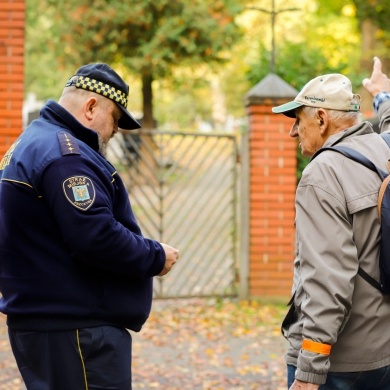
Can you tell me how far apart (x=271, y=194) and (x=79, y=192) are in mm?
5847

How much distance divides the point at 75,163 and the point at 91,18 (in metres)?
18.2

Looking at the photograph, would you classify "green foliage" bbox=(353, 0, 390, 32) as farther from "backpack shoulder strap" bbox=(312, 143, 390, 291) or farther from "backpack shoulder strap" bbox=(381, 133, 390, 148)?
"backpack shoulder strap" bbox=(312, 143, 390, 291)

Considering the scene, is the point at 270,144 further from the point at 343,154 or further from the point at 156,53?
the point at 156,53

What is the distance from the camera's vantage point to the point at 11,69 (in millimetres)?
7801

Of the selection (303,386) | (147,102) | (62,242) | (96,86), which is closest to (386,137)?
(303,386)

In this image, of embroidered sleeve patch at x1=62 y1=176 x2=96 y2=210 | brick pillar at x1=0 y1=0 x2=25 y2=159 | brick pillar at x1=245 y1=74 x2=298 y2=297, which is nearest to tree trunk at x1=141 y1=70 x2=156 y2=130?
brick pillar at x1=245 y1=74 x2=298 y2=297

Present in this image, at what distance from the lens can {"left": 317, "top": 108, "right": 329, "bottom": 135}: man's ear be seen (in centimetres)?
302

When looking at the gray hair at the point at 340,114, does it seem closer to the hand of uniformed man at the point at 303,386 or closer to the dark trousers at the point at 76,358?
the hand of uniformed man at the point at 303,386

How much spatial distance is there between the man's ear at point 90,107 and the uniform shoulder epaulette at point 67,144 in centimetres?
19

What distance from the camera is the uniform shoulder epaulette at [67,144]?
2977mm

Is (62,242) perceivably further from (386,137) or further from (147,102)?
(147,102)

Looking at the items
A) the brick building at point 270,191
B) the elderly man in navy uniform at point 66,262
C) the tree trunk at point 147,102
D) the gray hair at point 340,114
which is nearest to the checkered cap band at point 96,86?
the elderly man in navy uniform at point 66,262

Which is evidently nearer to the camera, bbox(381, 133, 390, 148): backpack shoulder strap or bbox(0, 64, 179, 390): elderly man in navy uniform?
bbox(0, 64, 179, 390): elderly man in navy uniform

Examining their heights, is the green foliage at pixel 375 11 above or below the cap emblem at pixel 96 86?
above
